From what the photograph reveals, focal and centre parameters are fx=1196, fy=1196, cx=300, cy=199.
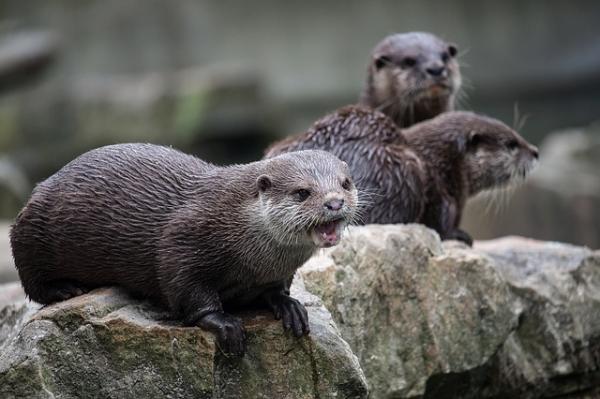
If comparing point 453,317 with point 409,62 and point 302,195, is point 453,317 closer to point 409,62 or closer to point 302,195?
point 302,195

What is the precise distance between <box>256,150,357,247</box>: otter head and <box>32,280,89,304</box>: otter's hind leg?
74 cm

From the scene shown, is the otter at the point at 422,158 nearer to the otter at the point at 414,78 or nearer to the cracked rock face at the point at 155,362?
the otter at the point at 414,78

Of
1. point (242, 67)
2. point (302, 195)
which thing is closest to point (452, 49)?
point (302, 195)

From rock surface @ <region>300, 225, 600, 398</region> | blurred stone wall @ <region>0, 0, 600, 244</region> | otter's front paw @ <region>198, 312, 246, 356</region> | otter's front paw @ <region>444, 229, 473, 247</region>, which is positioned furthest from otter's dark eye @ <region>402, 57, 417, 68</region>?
blurred stone wall @ <region>0, 0, 600, 244</region>

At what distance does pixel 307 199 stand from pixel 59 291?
97 centimetres

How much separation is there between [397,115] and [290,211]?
2.99 metres

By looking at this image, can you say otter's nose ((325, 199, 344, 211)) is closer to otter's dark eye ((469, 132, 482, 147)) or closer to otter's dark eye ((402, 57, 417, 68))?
otter's dark eye ((469, 132, 482, 147))

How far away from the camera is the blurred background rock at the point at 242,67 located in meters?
13.8

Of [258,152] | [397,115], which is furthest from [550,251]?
[258,152]

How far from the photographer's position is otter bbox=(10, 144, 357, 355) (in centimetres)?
353

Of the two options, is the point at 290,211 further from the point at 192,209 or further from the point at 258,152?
the point at 258,152

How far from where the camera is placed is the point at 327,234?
11.4 feet

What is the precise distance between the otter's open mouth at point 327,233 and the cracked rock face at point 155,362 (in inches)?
12.7

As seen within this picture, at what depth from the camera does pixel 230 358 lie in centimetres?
Answer: 355
